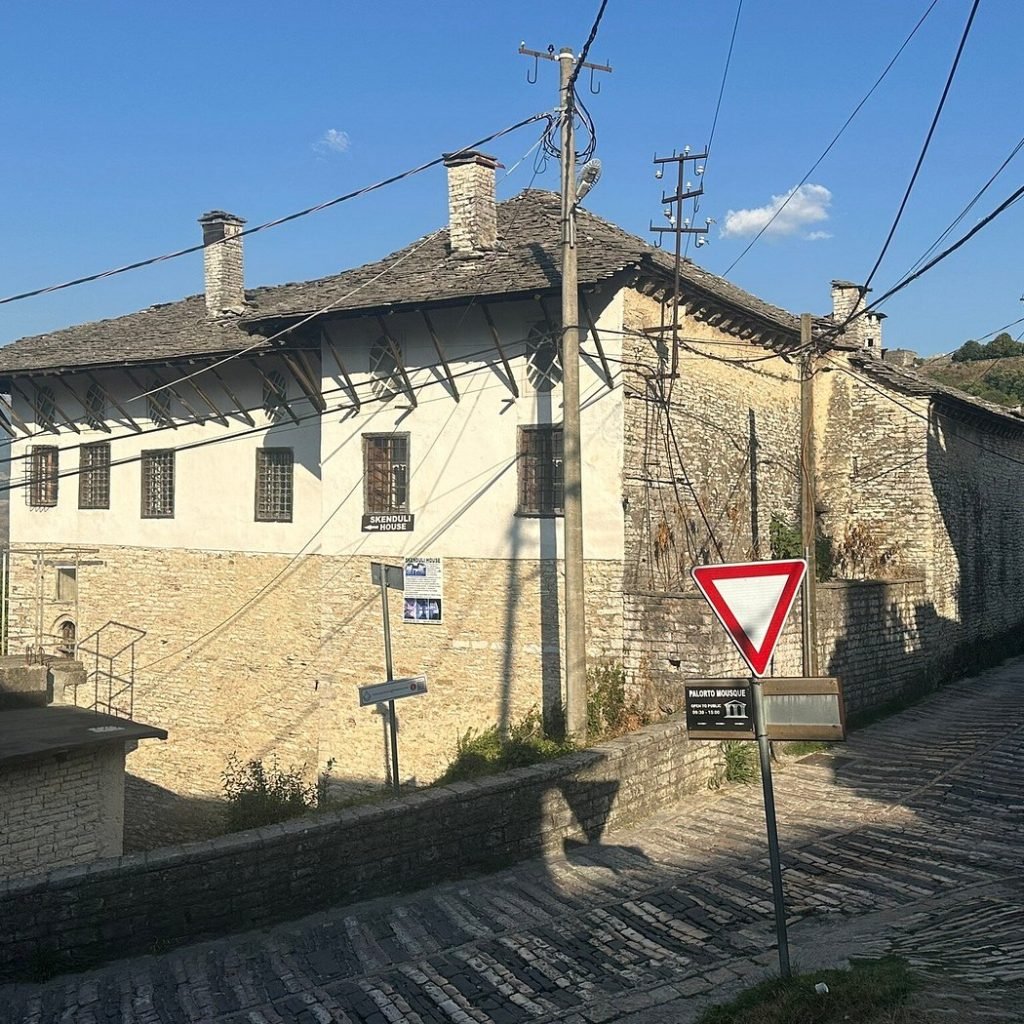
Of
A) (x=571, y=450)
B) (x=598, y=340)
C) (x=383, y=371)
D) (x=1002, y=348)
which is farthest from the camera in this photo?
(x=1002, y=348)

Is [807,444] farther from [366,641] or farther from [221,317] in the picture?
[221,317]

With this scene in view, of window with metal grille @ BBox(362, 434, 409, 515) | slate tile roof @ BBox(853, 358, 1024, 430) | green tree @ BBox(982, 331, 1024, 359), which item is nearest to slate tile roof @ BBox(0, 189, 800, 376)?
slate tile roof @ BBox(853, 358, 1024, 430)

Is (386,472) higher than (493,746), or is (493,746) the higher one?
(386,472)

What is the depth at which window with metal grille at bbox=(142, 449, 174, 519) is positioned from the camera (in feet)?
69.4

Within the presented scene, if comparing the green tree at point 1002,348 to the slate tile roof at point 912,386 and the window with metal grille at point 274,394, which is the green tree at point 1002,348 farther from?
the window with metal grille at point 274,394

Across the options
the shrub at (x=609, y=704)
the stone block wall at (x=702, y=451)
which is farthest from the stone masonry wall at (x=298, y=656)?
the stone block wall at (x=702, y=451)

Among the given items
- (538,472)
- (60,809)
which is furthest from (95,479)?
(538,472)

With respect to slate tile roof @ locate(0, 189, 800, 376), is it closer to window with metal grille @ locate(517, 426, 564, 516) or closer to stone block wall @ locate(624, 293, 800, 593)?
stone block wall @ locate(624, 293, 800, 593)

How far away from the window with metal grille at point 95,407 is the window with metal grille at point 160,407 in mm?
A: 1496

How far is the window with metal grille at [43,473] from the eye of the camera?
2331 cm

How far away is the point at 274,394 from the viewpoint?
19.1 m

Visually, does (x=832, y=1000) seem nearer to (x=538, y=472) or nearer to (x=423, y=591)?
(x=538, y=472)

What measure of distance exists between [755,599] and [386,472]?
12099 mm

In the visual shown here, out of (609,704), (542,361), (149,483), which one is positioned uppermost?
(542,361)
